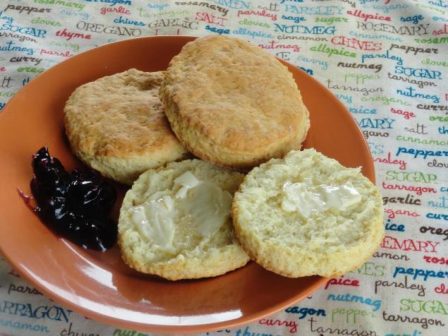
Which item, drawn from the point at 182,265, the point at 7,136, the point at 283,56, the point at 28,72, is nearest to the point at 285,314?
the point at 182,265

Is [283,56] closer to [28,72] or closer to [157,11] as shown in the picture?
[157,11]

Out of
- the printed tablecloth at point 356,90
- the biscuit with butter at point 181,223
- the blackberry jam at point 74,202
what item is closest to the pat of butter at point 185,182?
the biscuit with butter at point 181,223

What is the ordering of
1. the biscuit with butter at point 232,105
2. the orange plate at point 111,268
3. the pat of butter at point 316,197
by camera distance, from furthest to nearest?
the biscuit with butter at point 232,105 → the pat of butter at point 316,197 → the orange plate at point 111,268

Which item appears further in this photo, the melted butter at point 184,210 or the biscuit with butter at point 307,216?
the melted butter at point 184,210

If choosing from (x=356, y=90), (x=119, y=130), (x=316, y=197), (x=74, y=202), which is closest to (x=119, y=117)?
(x=119, y=130)

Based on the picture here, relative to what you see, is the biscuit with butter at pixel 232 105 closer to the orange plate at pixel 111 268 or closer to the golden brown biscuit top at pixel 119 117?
the golden brown biscuit top at pixel 119 117

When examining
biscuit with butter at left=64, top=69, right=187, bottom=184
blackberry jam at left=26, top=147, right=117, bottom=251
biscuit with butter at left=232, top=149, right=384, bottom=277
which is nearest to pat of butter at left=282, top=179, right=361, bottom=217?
biscuit with butter at left=232, top=149, right=384, bottom=277
